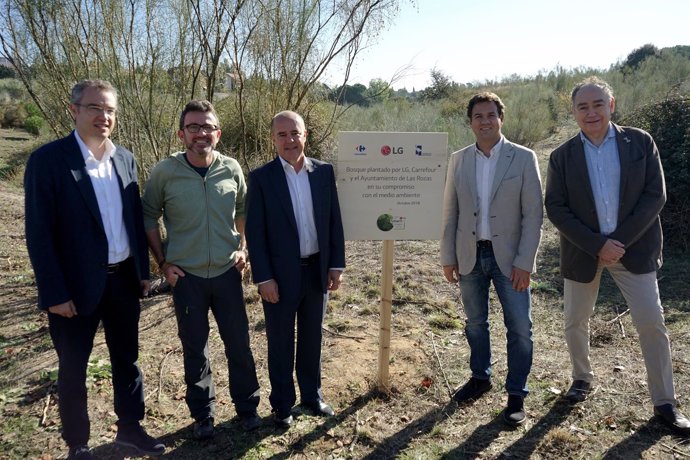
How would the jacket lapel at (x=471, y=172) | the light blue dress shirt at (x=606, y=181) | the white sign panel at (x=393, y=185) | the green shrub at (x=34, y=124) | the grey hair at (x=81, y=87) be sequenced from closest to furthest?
the grey hair at (x=81, y=87) → the light blue dress shirt at (x=606, y=181) → the jacket lapel at (x=471, y=172) → the white sign panel at (x=393, y=185) → the green shrub at (x=34, y=124)

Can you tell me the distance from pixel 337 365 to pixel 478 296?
1508 mm

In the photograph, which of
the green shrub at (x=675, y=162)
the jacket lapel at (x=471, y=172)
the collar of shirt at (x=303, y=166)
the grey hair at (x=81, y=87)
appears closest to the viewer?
the grey hair at (x=81, y=87)

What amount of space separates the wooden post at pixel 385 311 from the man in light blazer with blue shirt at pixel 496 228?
0.42m

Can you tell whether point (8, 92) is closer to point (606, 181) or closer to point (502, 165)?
point (502, 165)

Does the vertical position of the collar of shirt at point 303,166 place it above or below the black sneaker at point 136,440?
above

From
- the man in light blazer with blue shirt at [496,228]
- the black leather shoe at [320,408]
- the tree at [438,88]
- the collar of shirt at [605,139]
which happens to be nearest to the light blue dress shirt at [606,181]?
the collar of shirt at [605,139]

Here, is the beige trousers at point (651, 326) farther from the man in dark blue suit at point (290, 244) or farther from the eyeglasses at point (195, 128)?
the eyeglasses at point (195, 128)

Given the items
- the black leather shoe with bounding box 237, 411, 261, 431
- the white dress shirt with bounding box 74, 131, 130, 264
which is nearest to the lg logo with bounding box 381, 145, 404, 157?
the white dress shirt with bounding box 74, 131, 130, 264

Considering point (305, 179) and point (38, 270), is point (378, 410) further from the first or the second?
point (38, 270)

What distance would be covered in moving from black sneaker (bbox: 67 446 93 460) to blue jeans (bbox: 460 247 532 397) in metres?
2.69

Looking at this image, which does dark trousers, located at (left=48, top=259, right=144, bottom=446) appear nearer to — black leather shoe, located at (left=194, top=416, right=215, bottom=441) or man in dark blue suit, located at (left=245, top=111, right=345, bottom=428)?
black leather shoe, located at (left=194, top=416, right=215, bottom=441)

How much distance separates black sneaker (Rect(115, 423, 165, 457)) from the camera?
3279 millimetres

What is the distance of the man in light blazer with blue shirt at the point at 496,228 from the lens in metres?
3.40

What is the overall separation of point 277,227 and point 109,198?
100cm
